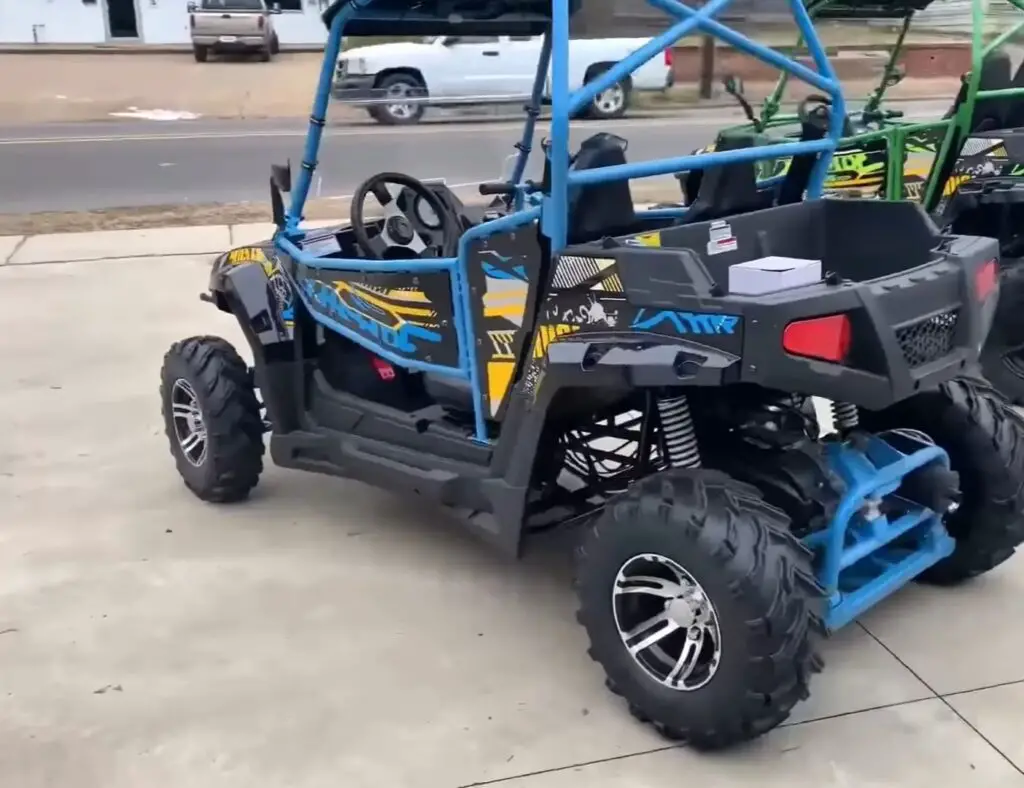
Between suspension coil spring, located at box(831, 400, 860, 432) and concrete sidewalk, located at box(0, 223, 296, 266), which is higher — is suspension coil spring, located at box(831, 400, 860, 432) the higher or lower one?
the higher one

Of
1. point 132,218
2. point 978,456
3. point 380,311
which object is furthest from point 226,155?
point 978,456

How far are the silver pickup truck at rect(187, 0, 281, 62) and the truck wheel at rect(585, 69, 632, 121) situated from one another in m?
23.7

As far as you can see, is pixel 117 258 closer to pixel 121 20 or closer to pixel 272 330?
pixel 272 330

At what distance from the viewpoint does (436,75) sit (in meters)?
4.34

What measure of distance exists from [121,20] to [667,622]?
31113 millimetres

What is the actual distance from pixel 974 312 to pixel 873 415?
2.22 ft

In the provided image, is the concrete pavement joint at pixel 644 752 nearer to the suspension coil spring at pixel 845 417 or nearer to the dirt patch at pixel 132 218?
the suspension coil spring at pixel 845 417

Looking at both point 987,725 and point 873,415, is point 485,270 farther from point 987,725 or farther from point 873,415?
point 987,725

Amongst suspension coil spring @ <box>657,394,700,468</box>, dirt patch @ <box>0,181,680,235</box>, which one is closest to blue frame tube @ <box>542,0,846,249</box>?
suspension coil spring @ <box>657,394,700,468</box>

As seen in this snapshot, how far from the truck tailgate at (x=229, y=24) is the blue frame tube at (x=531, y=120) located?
75.2 feet

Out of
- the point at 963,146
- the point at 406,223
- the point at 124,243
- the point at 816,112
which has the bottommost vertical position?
the point at 124,243

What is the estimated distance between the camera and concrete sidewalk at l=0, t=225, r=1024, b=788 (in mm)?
2805

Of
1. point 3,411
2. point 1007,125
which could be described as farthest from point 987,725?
point 3,411

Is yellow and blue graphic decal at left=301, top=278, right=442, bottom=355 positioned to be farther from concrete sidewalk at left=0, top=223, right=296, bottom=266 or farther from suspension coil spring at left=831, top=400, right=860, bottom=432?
concrete sidewalk at left=0, top=223, right=296, bottom=266
